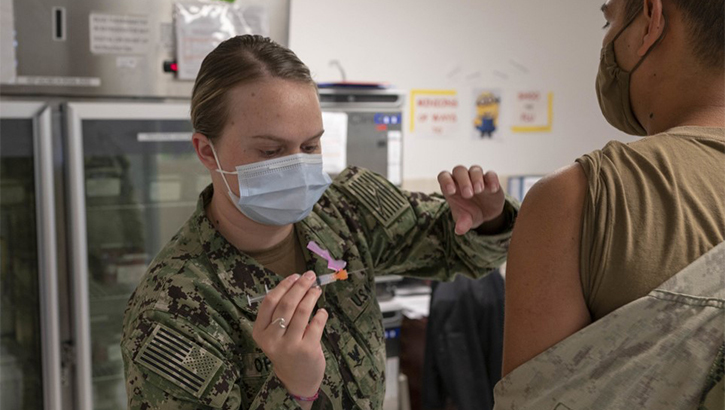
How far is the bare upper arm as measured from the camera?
34.6 inches

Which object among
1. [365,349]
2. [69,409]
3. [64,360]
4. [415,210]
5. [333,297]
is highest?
[415,210]

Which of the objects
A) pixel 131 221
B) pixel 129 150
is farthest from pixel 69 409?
pixel 129 150

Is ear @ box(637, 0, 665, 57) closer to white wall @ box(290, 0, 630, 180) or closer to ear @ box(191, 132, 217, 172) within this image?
ear @ box(191, 132, 217, 172)

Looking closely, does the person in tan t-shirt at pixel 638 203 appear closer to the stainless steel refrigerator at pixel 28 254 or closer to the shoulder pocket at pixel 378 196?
the shoulder pocket at pixel 378 196

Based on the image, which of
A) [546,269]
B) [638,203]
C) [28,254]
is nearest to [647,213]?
[638,203]

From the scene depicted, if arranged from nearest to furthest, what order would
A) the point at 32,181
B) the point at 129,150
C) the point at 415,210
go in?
the point at 415,210, the point at 32,181, the point at 129,150

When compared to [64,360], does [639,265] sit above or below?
above

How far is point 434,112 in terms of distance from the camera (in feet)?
12.7

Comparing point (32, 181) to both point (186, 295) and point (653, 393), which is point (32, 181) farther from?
point (653, 393)

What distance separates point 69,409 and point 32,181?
835 millimetres

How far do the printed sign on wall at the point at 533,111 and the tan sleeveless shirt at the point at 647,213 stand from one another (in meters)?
3.31

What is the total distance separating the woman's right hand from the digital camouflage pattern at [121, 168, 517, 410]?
0.17 feet

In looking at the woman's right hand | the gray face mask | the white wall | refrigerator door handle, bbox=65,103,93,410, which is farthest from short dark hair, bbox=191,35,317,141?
the white wall

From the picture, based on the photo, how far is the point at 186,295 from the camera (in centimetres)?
119
